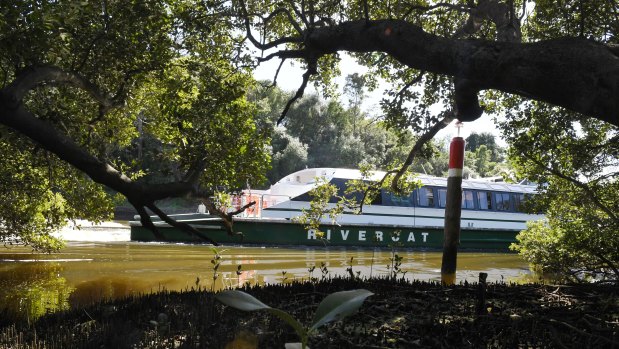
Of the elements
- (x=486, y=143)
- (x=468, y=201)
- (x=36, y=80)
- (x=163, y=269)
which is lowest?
(x=163, y=269)

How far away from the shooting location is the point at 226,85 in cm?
896

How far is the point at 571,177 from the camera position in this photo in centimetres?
1083

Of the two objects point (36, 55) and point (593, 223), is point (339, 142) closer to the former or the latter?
point (593, 223)

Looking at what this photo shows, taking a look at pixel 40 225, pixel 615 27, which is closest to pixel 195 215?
pixel 40 225

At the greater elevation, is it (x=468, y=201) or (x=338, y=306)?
(x=468, y=201)

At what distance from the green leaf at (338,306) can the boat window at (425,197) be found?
23.2 meters

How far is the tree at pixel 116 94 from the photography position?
5723 mm

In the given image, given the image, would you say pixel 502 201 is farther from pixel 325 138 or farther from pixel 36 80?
pixel 325 138

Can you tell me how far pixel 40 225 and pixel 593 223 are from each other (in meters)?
13.8

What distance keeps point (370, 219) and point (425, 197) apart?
3261 mm

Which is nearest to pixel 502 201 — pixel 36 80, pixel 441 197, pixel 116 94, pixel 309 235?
pixel 441 197

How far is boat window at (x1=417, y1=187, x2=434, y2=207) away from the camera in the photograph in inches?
958

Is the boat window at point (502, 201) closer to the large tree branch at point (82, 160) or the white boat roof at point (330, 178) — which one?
the white boat roof at point (330, 178)

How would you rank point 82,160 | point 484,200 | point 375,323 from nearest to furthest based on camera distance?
point 375,323
point 82,160
point 484,200
